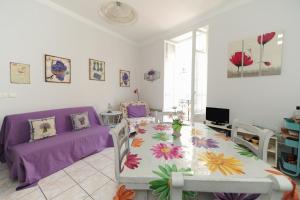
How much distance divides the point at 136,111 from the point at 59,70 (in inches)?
77.1

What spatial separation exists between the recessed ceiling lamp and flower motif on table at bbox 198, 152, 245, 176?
1.59m

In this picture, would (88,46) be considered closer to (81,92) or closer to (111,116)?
(81,92)

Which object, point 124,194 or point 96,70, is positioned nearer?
point 124,194

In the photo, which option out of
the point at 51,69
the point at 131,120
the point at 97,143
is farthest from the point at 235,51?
the point at 51,69

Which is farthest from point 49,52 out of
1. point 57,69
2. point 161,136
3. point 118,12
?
point 161,136

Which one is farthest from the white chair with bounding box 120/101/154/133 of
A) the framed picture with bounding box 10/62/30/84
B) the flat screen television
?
the framed picture with bounding box 10/62/30/84

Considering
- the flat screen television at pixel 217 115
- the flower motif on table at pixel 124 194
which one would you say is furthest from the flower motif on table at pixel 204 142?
the flat screen television at pixel 217 115

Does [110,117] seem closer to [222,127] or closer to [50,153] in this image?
[50,153]

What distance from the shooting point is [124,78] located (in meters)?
4.24

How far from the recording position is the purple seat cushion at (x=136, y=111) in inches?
151

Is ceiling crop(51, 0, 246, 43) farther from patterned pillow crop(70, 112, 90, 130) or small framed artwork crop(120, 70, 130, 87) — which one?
patterned pillow crop(70, 112, 90, 130)

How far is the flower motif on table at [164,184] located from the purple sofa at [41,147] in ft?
6.32

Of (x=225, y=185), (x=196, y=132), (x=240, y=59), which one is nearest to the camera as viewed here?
(x=225, y=185)

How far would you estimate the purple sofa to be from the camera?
1826 mm
